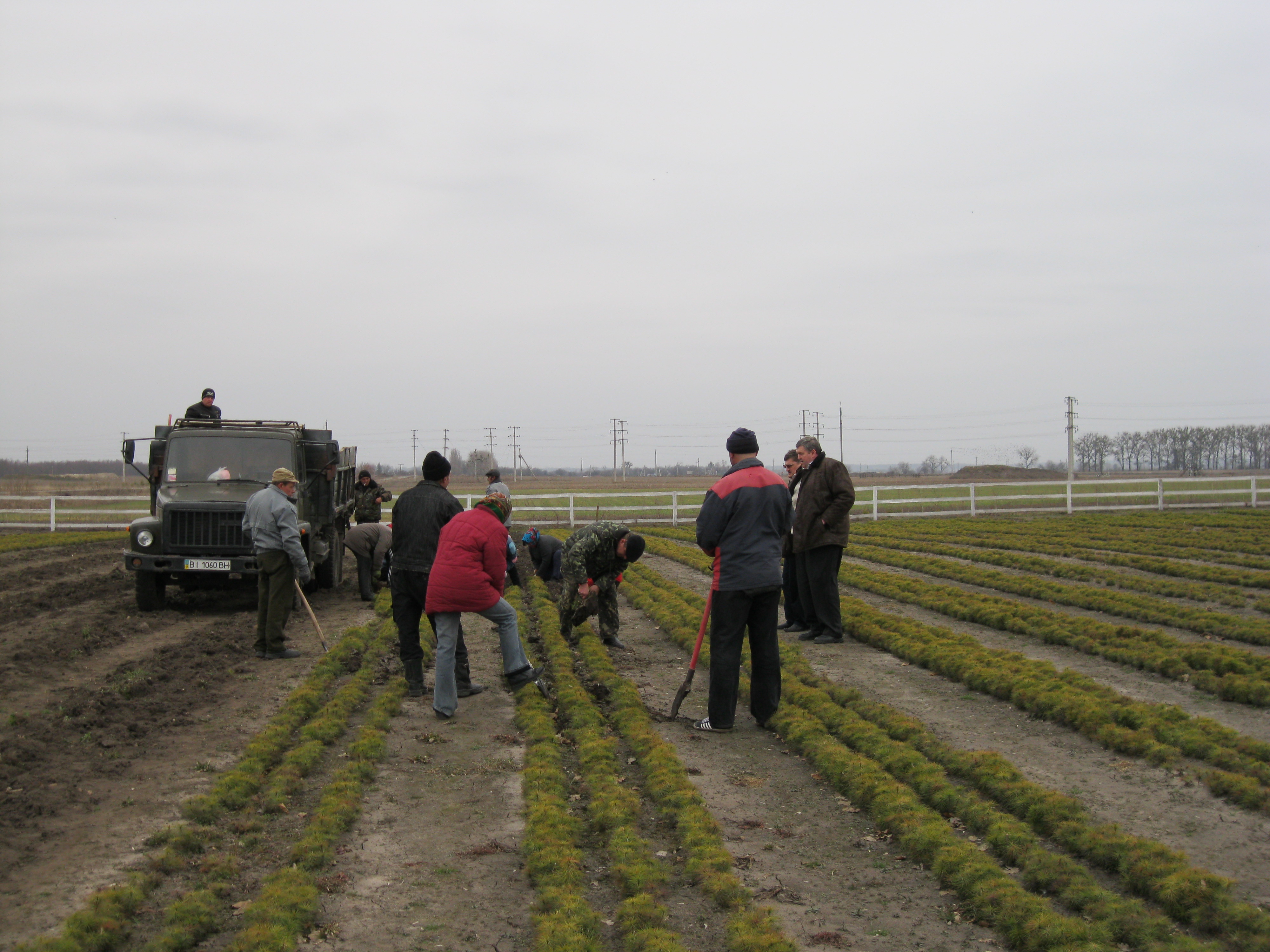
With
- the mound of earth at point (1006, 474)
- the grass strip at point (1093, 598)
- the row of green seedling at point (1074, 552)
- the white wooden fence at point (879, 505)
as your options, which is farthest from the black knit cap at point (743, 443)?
the mound of earth at point (1006, 474)

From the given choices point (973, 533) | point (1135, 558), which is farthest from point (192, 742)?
point (973, 533)

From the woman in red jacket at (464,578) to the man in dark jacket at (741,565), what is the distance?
1.58 metres

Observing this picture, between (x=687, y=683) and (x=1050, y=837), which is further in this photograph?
(x=687, y=683)

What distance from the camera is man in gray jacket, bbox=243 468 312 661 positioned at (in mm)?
10000

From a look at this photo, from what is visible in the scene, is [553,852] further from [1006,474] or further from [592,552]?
[1006,474]

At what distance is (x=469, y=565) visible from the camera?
295 inches

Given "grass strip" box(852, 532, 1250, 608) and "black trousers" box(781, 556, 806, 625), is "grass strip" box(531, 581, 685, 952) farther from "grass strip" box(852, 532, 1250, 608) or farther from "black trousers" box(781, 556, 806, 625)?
"grass strip" box(852, 532, 1250, 608)

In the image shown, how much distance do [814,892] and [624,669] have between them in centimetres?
509

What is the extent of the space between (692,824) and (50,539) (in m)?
23.7

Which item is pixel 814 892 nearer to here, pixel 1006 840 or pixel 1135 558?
pixel 1006 840

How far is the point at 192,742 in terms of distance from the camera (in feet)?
23.0

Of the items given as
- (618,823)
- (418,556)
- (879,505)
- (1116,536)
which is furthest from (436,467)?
(879,505)

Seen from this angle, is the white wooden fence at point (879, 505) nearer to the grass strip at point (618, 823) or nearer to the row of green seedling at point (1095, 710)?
the row of green seedling at point (1095, 710)

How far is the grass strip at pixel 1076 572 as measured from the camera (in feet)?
44.0
